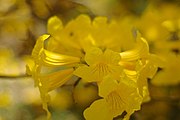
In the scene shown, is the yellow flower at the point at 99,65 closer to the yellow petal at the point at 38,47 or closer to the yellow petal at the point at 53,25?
the yellow petal at the point at 38,47

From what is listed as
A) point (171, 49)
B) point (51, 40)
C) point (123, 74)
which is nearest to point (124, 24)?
point (171, 49)

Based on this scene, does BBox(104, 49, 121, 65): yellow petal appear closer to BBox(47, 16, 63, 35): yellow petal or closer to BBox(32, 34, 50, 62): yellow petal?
BBox(32, 34, 50, 62): yellow petal

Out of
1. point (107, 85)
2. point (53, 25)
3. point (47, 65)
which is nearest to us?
point (107, 85)

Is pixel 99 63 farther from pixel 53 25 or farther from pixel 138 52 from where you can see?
pixel 53 25

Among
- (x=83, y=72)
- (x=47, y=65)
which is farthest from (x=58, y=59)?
(x=83, y=72)

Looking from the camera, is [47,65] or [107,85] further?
[47,65]

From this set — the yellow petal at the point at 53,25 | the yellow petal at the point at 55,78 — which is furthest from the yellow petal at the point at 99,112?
the yellow petal at the point at 53,25
